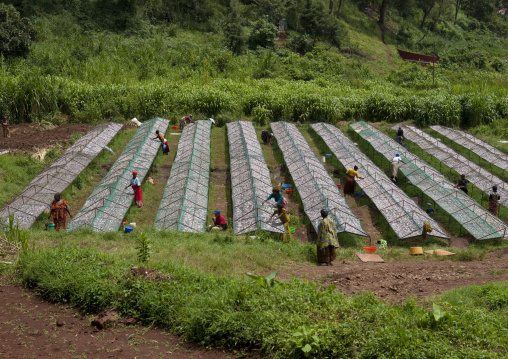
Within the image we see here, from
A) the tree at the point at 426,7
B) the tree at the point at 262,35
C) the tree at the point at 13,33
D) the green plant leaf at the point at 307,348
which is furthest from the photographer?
the tree at the point at 426,7

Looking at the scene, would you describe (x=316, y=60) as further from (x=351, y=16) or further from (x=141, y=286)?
(x=141, y=286)

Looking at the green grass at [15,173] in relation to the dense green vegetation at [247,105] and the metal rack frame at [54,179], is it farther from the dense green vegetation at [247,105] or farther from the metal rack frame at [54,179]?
the metal rack frame at [54,179]

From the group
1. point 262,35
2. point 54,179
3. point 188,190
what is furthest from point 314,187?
point 262,35

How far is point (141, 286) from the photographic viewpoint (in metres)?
7.35

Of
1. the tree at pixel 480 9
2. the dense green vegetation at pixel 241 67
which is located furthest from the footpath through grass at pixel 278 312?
the tree at pixel 480 9

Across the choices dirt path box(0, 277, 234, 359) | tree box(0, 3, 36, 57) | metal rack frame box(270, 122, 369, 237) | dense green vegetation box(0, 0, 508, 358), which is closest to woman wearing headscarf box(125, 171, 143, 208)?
dense green vegetation box(0, 0, 508, 358)

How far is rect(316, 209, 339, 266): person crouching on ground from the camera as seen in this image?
9.98 metres

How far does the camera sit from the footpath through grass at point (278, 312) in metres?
5.81

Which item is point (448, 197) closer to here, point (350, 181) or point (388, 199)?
point (388, 199)

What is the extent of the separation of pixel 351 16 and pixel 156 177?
122 ft

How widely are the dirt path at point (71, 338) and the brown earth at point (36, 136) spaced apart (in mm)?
12494

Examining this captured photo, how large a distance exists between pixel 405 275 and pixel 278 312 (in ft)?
12.8

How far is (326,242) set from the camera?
998 cm

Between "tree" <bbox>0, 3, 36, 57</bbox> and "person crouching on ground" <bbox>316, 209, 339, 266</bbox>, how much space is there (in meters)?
24.1
